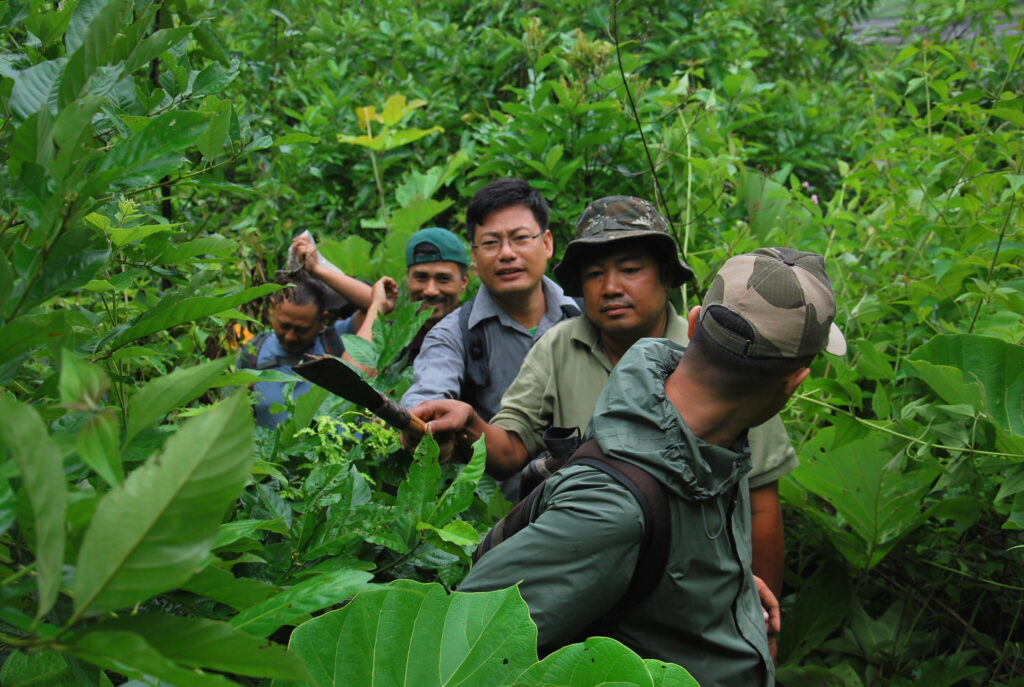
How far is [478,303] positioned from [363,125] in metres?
2.08

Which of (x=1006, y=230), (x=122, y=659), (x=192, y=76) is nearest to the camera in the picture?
(x=122, y=659)

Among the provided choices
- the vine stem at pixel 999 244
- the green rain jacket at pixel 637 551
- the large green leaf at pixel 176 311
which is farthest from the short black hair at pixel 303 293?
the large green leaf at pixel 176 311

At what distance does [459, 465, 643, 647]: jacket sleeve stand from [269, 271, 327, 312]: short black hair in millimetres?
2477

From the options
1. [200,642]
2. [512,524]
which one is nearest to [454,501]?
[512,524]

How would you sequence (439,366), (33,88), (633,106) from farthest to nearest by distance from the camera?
(633,106) → (439,366) → (33,88)

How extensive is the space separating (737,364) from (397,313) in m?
1.03

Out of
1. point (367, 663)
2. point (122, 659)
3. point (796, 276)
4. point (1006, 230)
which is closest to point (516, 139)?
point (1006, 230)

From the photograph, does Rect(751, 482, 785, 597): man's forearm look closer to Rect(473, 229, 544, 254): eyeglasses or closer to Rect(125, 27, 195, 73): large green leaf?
Rect(473, 229, 544, 254): eyeglasses

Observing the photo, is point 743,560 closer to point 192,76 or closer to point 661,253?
point 661,253

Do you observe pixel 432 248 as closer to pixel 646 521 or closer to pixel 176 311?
pixel 646 521

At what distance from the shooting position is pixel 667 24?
210 inches

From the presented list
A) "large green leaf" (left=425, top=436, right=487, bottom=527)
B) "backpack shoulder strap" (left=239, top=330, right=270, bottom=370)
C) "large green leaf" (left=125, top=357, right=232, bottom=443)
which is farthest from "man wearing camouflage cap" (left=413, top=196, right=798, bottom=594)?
"large green leaf" (left=125, top=357, right=232, bottom=443)

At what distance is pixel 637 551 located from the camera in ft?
5.12

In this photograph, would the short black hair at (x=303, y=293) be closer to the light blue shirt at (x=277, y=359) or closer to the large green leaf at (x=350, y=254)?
the light blue shirt at (x=277, y=359)
